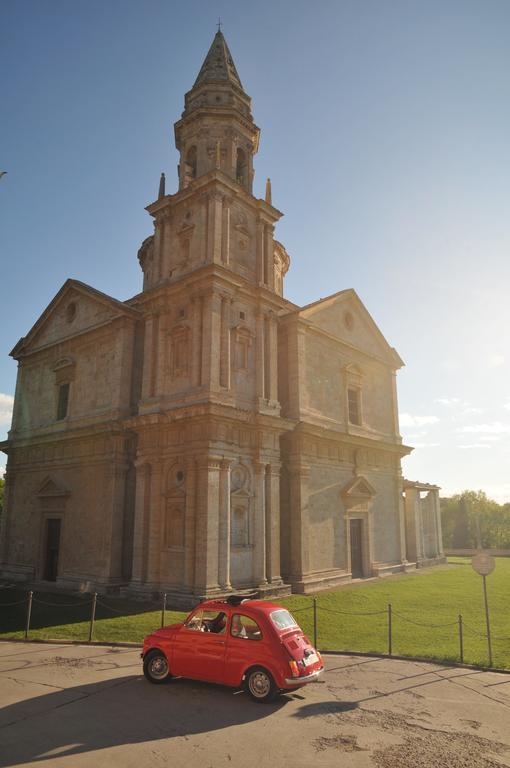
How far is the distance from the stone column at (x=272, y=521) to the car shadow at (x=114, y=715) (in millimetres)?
11459

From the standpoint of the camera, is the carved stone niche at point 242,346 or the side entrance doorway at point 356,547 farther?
the side entrance doorway at point 356,547

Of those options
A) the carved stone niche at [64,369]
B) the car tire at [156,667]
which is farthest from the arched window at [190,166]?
the car tire at [156,667]

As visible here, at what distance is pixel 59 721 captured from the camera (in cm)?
850

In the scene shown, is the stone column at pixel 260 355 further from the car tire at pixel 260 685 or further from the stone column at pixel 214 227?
the car tire at pixel 260 685

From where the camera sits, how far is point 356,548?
2820 cm

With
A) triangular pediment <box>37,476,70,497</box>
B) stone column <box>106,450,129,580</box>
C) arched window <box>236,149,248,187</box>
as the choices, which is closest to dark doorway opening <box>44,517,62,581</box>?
triangular pediment <box>37,476,70,497</box>

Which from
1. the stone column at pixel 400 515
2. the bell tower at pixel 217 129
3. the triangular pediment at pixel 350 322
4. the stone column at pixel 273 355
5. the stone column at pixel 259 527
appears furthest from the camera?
the stone column at pixel 400 515

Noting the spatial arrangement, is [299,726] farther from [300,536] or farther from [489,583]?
[489,583]

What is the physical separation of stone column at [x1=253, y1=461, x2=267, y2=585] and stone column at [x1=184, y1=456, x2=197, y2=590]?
2.87 meters

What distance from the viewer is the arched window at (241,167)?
2666 cm

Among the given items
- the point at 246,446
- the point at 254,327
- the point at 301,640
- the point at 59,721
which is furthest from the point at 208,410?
the point at 59,721

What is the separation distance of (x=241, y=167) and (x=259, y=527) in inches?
698

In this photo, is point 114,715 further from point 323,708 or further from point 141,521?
point 141,521

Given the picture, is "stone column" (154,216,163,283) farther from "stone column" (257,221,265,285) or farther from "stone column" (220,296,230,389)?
"stone column" (257,221,265,285)
